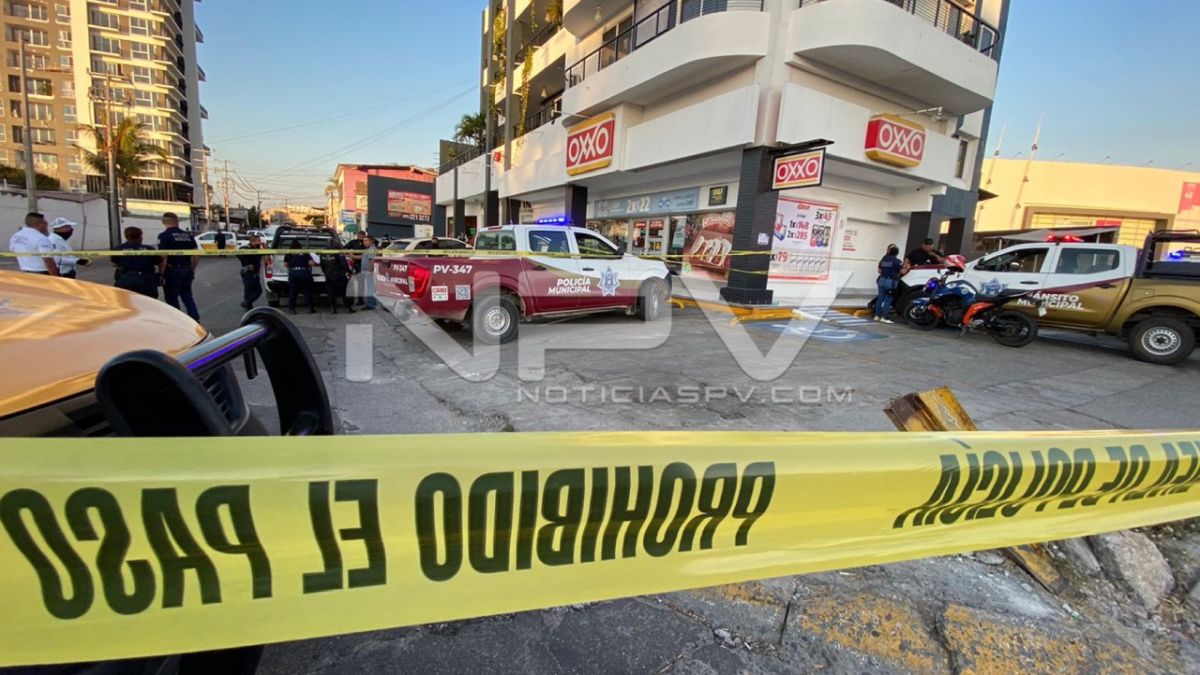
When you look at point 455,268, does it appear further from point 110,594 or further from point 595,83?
point 595,83

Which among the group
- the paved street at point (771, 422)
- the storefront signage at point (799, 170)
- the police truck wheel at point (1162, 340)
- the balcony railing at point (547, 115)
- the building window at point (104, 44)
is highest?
the building window at point (104, 44)

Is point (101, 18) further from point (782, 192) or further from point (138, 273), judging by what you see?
point (782, 192)

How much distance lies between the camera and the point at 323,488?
3.65 ft

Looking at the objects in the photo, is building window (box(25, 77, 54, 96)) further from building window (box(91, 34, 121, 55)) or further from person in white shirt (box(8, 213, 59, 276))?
person in white shirt (box(8, 213, 59, 276))

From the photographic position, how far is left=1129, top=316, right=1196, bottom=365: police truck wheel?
24.7ft

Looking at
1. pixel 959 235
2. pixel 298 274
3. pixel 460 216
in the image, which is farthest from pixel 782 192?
pixel 460 216

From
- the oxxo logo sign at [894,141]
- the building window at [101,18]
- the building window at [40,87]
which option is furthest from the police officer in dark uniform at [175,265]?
the building window at [40,87]

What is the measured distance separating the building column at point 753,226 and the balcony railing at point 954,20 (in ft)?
12.0

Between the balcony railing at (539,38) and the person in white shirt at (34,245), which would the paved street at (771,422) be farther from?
the balcony railing at (539,38)

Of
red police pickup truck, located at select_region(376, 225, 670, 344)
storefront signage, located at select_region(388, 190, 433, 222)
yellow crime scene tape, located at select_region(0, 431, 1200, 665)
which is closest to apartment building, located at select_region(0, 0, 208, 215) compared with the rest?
storefront signage, located at select_region(388, 190, 433, 222)

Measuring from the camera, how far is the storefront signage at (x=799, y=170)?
1066 cm

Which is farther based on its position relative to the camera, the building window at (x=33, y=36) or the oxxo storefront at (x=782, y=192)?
the building window at (x=33, y=36)

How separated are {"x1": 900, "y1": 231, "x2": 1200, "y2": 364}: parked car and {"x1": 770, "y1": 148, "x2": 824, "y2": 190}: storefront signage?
3.80 metres

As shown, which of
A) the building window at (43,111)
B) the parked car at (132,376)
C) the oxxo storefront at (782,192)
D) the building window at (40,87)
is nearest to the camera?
the parked car at (132,376)
